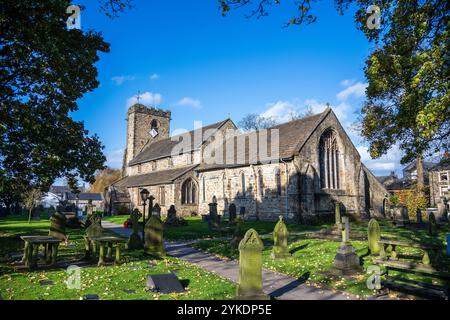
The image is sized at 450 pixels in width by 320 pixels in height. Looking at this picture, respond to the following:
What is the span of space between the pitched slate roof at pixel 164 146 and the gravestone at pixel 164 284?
29.2 metres

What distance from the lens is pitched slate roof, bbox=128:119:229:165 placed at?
37.8m

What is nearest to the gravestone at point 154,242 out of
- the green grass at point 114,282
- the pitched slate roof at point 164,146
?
the green grass at point 114,282

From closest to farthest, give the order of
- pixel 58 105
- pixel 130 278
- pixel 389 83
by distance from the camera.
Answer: pixel 130 278 < pixel 389 83 < pixel 58 105

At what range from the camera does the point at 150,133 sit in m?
51.1

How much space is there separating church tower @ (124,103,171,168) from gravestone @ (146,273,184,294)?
44.1 metres

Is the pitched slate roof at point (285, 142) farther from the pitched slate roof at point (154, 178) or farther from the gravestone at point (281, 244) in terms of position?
the gravestone at point (281, 244)

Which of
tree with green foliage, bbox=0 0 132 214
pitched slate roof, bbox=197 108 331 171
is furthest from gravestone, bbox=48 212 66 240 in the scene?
pitched slate roof, bbox=197 108 331 171

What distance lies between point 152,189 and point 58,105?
2532 centimetres

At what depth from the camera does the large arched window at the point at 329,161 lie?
28.1 meters

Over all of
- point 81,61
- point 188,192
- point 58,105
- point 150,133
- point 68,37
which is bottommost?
point 188,192
